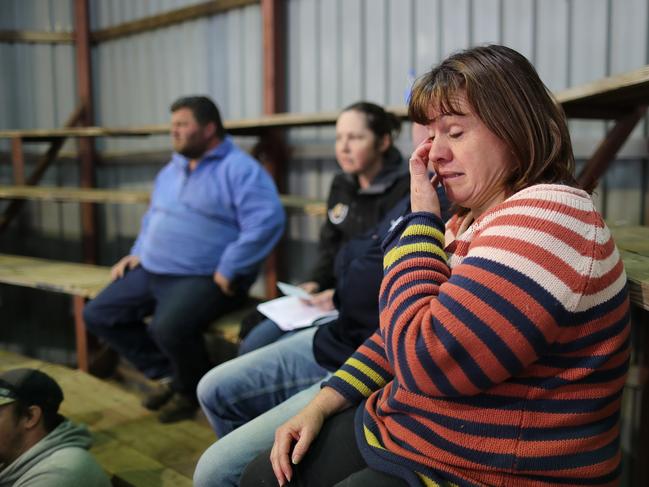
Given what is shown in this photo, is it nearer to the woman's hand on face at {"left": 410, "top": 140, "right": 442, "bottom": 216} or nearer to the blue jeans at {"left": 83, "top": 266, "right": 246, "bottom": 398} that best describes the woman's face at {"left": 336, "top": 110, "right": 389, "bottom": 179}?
the blue jeans at {"left": 83, "top": 266, "right": 246, "bottom": 398}

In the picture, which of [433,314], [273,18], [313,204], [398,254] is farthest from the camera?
[273,18]

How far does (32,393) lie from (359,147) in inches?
52.6

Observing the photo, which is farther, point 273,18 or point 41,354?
point 41,354

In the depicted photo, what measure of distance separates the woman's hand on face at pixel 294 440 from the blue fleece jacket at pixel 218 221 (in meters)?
1.43

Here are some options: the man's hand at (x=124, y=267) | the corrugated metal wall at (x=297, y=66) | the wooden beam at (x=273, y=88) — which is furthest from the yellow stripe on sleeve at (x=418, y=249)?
the wooden beam at (x=273, y=88)

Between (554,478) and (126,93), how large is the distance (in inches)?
177

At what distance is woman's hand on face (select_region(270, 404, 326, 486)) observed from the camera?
41.7 inches

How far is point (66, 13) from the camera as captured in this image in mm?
4770

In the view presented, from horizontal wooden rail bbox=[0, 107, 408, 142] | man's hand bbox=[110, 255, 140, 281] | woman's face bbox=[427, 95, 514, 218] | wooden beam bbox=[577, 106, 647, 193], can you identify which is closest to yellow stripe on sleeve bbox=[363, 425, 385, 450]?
woman's face bbox=[427, 95, 514, 218]

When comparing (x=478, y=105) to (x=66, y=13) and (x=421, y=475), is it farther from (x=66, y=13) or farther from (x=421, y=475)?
(x=66, y=13)

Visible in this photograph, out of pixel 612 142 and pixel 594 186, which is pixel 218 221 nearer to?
pixel 612 142

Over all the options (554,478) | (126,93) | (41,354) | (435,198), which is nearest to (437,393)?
(554,478)

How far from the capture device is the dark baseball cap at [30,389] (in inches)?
55.1

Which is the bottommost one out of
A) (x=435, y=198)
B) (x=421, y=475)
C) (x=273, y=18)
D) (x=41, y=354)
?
(x=41, y=354)
